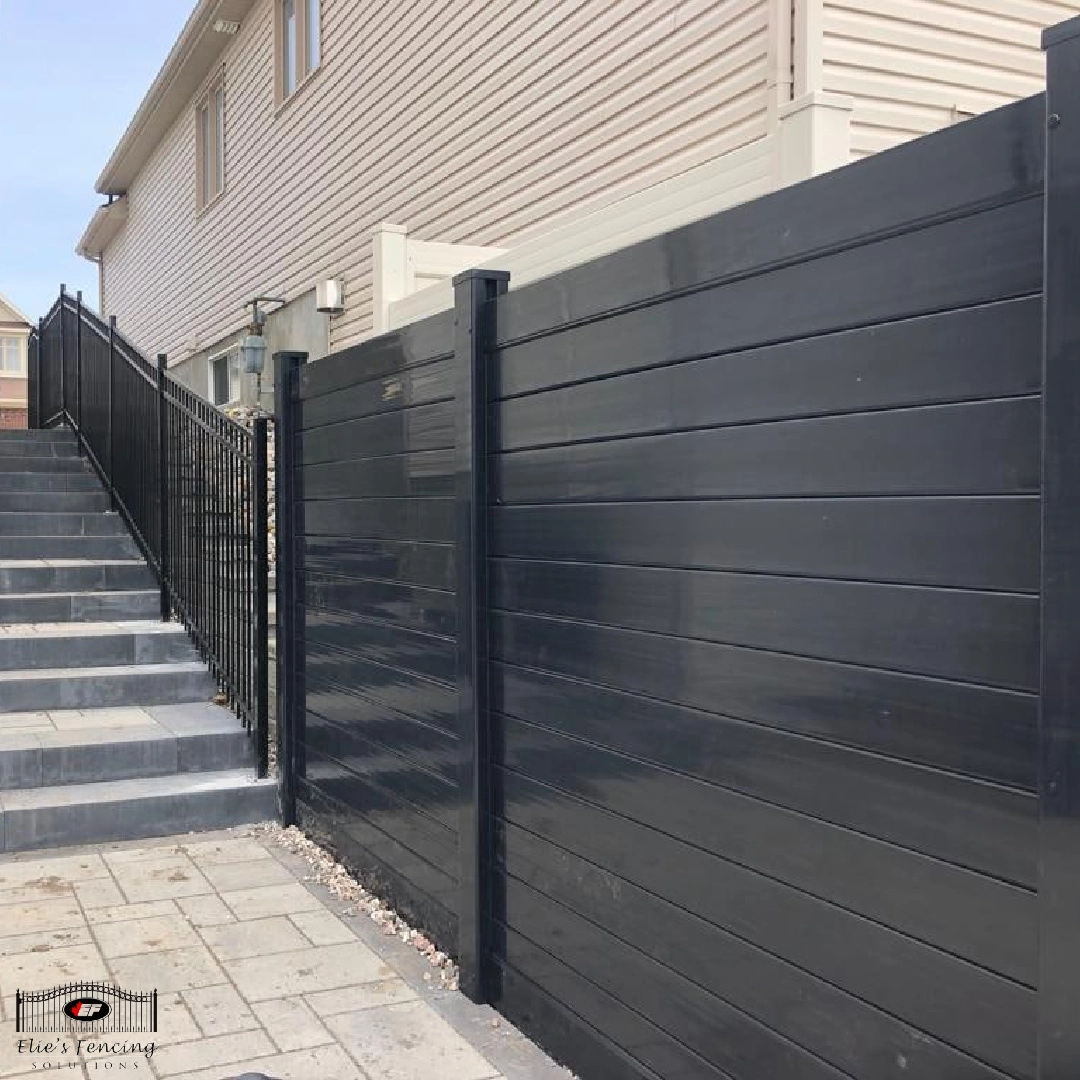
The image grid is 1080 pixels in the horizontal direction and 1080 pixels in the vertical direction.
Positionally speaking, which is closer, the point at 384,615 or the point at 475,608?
the point at 475,608

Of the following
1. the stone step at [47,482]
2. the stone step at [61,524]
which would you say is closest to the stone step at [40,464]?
the stone step at [47,482]

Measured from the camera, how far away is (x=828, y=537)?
81.4 inches

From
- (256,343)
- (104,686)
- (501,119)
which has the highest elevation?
(501,119)

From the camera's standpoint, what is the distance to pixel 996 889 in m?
1.75

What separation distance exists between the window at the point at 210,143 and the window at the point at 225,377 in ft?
6.41

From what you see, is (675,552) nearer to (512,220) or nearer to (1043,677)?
(1043,677)

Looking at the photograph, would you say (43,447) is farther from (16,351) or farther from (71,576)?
(16,351)

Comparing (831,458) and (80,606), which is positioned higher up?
(831,458)

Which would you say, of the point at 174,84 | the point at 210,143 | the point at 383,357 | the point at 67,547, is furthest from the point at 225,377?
the point at 383,357

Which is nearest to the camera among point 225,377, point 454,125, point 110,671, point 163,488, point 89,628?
point 110,671

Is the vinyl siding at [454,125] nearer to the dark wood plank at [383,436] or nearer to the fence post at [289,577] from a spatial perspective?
the fence post at [289,577]

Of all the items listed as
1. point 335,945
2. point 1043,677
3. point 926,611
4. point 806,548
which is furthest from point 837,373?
point 335,945

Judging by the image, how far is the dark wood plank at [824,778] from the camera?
1.75 m

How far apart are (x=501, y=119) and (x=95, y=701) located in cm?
437
